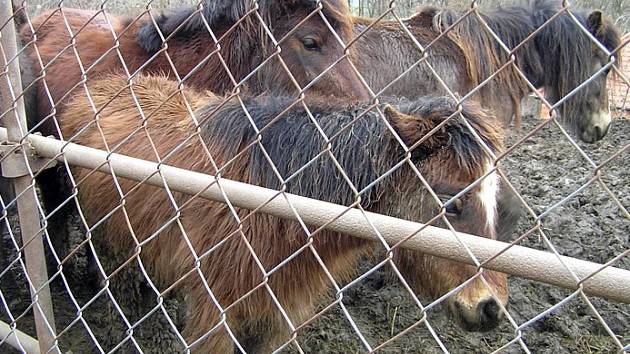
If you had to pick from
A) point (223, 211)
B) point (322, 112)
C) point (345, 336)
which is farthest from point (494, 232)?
point (345, 336)

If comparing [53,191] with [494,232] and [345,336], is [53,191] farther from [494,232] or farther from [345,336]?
[494,232]

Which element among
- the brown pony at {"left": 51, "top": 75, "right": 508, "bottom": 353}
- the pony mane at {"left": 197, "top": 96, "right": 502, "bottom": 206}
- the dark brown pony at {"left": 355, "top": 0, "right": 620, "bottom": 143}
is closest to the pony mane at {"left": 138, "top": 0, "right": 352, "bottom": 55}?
the dark brown pony at {"left": 355, "top": 0, "right": 620, "bottom": 143}

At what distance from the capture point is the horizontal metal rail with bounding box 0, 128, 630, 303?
1162 mm

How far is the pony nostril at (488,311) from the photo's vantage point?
2387 mm

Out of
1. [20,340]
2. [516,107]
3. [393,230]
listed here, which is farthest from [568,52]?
[20,340]

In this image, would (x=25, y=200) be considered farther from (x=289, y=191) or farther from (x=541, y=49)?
(x=541, y=49)

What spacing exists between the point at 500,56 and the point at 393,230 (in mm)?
4359

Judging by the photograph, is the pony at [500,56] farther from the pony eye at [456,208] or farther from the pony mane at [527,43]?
the pony eye at [456,208]

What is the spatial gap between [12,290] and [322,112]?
9.45 ft

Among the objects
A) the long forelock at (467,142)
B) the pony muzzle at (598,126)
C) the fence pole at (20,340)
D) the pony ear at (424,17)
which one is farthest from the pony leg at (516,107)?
the fence pole at (20,340)

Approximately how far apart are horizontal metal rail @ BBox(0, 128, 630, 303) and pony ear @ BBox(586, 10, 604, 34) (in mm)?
4593

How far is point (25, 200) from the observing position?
7.40 ft

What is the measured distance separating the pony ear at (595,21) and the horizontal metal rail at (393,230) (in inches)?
181

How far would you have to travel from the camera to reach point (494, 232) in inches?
98.2
